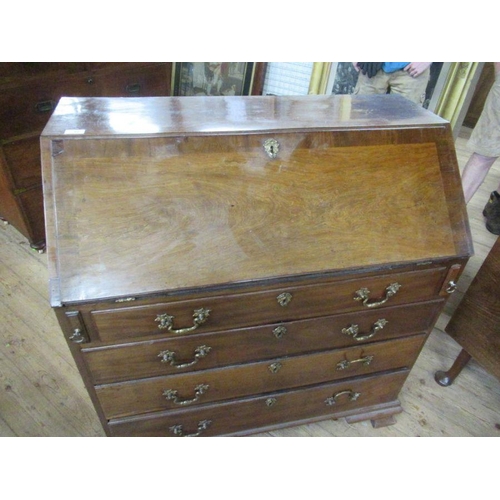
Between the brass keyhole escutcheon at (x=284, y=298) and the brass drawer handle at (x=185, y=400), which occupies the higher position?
the brass keyhole escutcheon at (x=284, y=298)

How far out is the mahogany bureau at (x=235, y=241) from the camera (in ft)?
3.23

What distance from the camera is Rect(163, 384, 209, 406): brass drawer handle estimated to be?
48.6 inches

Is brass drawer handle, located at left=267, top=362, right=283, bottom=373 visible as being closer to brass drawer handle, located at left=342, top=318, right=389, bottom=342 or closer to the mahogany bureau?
the mahogany bureau

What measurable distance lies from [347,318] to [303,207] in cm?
39

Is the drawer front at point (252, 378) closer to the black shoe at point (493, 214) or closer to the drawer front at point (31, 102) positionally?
the drawer front at point (31, 102)

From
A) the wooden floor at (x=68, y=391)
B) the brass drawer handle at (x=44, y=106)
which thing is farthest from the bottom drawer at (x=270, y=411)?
the brass drawer handle at (x=44, y=106)

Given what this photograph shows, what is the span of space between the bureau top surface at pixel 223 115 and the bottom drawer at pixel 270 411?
875 mm

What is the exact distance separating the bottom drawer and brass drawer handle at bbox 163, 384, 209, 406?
60 mm

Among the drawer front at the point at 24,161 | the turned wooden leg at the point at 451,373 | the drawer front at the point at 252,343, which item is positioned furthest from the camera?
the drawer front at the point at 24,161

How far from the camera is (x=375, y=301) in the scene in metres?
1.22

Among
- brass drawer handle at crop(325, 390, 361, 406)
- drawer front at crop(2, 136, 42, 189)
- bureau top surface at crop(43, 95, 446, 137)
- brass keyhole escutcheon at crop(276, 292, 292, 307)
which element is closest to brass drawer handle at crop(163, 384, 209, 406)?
brass keyhole escutcheon at crop(276, 292, 292, 307)

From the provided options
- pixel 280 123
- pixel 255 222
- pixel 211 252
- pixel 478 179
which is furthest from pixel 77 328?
pixel 478 179

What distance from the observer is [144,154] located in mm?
1037

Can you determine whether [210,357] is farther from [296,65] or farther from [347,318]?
[296,65]
